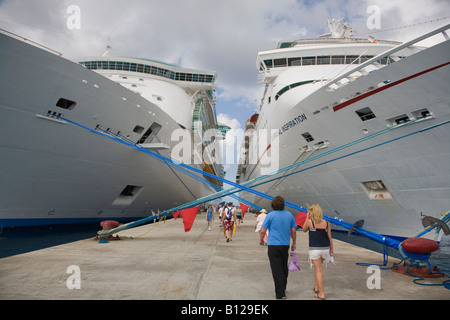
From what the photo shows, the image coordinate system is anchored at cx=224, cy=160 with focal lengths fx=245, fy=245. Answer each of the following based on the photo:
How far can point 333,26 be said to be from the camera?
70.2 ft

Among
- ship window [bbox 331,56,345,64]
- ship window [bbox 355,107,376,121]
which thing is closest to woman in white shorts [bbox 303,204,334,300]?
ship window [bbox 355,107,376,121]

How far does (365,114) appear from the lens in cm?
832

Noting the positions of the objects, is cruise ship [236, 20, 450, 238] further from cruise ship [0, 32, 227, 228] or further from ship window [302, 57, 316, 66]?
cruise ship [0, 32, 227, 228]

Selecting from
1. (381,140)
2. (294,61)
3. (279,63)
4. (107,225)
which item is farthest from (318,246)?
(279,63)

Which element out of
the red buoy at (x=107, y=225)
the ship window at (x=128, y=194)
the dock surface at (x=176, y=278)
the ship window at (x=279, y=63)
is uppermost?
the ship window at (x=279, y=63)

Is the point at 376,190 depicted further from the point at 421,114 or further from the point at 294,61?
the point at 294,61

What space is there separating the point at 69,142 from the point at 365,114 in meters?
10.9

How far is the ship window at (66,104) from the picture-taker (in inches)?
362

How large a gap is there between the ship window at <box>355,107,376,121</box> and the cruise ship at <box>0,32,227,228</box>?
557cm

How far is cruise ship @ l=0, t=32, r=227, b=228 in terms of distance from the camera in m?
8.05

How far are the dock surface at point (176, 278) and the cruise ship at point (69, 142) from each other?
3571 mm

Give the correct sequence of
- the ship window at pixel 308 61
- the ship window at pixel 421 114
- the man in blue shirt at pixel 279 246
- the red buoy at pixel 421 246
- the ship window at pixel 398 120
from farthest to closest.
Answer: the ship window at pixel 308 61
the ship window at pixel 398 120
the ship window at pixel 421 114
the red buoy at pixel 421 246
the man in blue shirt at pixel 279 246

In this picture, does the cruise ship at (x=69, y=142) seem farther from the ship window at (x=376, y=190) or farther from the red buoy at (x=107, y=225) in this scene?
the ship window at (x=376, y=190)

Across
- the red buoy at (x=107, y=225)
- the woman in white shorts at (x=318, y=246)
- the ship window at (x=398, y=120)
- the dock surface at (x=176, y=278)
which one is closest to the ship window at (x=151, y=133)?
the red buoy at (x=107, y=225)
